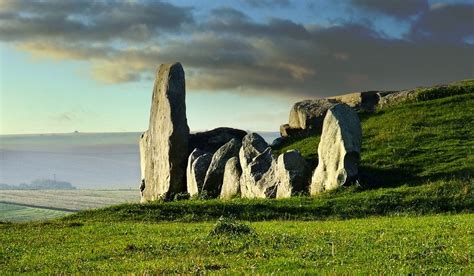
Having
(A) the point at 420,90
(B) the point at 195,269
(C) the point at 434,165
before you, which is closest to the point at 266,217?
Result: (C) the point at 434,165

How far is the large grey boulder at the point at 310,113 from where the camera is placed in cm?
6694

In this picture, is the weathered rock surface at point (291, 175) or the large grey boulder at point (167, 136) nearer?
the weathered rock surface at point (291, 175)

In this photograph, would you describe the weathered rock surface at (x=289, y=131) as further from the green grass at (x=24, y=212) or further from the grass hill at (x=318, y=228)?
the green grass at (x=24, y=212)

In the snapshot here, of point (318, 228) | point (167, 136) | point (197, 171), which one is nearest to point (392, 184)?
point (318, 228)

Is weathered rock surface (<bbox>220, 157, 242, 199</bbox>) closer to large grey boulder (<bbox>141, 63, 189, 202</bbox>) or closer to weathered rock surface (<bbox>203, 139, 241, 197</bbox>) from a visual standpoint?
weathered rock surface (<bbox>203, 139, 241, 197</bbox>)

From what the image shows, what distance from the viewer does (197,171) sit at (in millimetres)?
54219

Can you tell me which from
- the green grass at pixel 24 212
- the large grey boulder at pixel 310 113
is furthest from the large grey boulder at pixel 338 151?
the green grass at pixel 24 212

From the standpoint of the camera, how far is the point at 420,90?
69875 millimetres

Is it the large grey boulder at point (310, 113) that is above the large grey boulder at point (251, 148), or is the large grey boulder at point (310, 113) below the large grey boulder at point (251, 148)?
above

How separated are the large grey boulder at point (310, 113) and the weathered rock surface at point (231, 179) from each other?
17404mm

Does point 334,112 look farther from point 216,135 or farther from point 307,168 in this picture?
point 216,135

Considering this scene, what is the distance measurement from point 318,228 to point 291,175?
17.3 meters

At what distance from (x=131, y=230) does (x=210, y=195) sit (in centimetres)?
2367

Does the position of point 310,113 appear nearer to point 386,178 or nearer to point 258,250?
point 386,178
